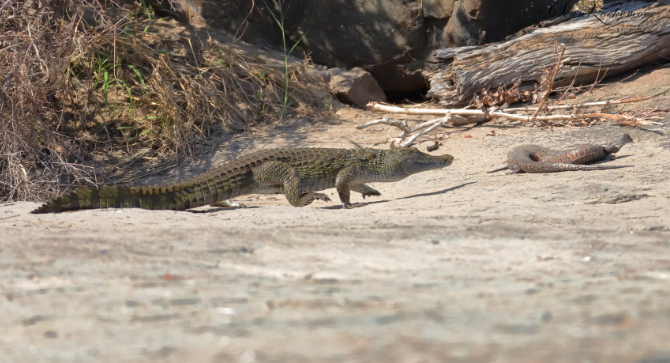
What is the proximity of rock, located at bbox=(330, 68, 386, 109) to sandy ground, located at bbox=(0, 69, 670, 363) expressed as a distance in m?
4.85

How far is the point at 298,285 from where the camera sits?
6.60ft

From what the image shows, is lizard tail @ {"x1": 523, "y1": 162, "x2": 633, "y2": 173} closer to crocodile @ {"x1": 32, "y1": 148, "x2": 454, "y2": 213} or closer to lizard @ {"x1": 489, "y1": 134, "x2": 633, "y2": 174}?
lizard @ {"x1": 489, "y1": 134, "x2": 633, "y2": 174}

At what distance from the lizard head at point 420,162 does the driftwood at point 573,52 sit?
245 cm

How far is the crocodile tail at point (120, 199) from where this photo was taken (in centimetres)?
419

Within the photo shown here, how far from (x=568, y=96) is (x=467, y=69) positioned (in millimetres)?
1312

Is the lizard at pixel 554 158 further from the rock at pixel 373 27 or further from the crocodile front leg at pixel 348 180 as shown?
the rock at pixel 373 27

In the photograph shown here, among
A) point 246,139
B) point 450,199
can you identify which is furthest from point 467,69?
point 450,199

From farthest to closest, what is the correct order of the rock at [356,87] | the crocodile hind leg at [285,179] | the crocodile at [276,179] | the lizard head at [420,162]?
the rock at [356,87] → the lizard head at [420,162] → the crocodile hind leg at [285,179] → the crocodile at [276,179]

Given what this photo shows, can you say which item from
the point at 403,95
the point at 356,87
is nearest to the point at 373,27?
the point at 356,87

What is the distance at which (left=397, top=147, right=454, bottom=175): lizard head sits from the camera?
5480mm

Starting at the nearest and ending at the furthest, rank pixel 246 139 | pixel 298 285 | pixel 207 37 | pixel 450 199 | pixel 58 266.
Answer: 1. pixel 298 285
2. pixel 58 266
3. pixel 450 199
4. pixel 246 139
5. pixel 207 37

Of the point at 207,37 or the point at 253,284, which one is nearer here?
the point at 253,284

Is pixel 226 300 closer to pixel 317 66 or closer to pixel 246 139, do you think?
pixel 246 139

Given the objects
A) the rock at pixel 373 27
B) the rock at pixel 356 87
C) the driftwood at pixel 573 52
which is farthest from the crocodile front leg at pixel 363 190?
the rock at pixel 373 27
